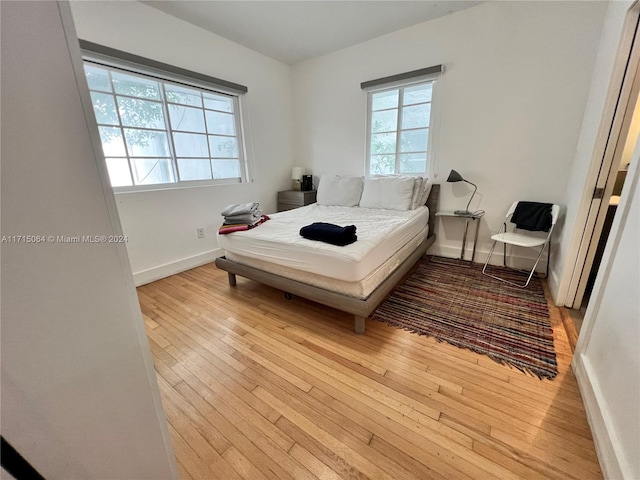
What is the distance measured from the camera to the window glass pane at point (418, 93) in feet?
9.70

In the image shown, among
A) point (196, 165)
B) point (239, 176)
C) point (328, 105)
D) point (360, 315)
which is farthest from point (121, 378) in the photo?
point (328, 105)

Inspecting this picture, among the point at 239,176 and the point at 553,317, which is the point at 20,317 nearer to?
the point at 553,317

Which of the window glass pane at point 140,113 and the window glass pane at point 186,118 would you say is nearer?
the window glass pane at point 140,113

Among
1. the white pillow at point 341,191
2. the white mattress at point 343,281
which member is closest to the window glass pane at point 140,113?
the white mattress at point 343,281

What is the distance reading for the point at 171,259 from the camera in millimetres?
2879

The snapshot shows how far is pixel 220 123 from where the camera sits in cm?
325

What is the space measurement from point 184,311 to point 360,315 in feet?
4.88

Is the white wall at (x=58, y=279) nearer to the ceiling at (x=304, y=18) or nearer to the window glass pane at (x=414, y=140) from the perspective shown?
the ceiling at (x=304, y=18)

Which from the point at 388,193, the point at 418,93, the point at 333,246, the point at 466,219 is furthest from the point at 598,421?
the point at 418,93

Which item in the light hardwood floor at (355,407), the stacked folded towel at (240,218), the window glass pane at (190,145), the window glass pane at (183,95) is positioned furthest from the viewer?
the window glass pane at (190,145)

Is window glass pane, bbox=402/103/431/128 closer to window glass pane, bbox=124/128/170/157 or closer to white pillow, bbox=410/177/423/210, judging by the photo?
white pillow, bbox=410/177/423/210

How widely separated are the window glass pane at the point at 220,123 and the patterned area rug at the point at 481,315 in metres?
2.87

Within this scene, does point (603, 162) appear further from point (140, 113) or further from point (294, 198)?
point (140, 113)

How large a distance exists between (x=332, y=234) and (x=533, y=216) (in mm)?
2109
